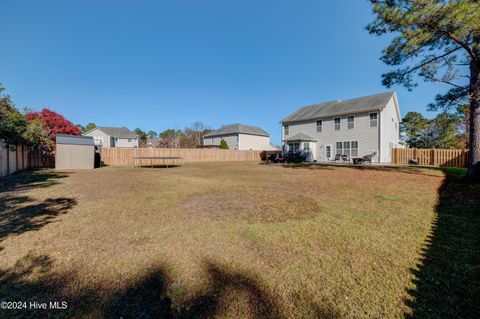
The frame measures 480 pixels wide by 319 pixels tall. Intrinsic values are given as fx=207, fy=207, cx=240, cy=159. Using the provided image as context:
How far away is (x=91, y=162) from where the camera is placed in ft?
53.6

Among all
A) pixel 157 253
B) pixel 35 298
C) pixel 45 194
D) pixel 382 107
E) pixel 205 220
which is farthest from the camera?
pixel 382 107

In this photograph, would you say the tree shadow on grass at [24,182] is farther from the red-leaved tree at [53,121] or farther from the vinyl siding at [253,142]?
the vinyl siding at [253,142]

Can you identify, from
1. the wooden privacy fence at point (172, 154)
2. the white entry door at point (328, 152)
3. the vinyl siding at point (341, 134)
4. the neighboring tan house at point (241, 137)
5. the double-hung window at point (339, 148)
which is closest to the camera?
the vinyl siding at point (341, 134)

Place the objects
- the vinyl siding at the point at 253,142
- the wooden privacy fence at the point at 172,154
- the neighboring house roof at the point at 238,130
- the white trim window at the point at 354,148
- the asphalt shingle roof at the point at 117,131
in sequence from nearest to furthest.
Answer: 1. the wooden privacy fence at the point at 172,154
2. the white trim window at the point at 354,148
3. the vinyl siding at the point at 253,142
4. the neighboring house roof at the point at 238,130
5. the asphalt shingle roof at the point at 117,131

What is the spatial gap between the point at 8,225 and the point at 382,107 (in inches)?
976

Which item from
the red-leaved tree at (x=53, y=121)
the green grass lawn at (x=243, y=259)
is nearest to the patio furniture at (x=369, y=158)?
the green grass lawn at (x=243, y=259)

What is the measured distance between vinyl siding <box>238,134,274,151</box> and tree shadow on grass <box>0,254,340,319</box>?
35359 millimetres

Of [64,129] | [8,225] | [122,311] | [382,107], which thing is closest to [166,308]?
[122,311]

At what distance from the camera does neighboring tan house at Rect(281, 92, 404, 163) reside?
2034 centimetres

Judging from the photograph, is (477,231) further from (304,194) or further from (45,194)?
(45,194)

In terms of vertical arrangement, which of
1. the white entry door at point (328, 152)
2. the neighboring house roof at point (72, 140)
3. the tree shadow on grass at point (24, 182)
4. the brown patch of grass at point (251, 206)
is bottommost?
the brown patch of grass at point (251, 206)

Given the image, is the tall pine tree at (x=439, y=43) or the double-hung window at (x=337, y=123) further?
the double-hung window at (x=337, y=123)

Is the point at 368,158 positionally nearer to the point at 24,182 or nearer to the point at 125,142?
the point at 24,182

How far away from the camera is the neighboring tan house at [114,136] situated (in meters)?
42.8
